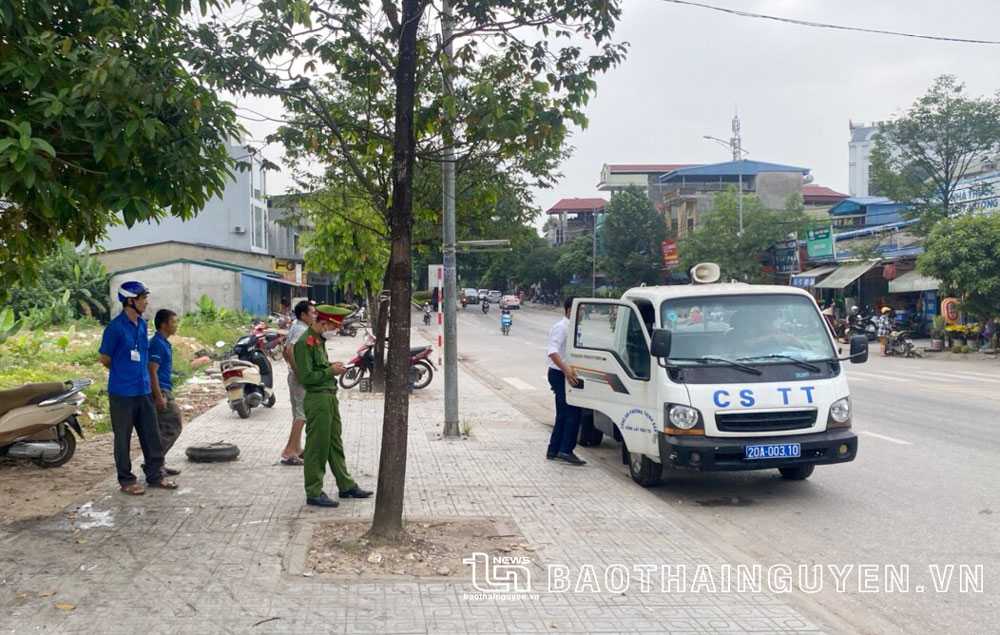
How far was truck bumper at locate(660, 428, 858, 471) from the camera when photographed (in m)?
7.71

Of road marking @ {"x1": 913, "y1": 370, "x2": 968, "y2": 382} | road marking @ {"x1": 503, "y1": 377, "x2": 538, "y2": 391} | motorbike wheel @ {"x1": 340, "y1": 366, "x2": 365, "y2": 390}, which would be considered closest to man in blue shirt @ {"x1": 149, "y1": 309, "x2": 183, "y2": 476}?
motorbike wheel @ {"x1": 340, "y1": 366, "x2": 365, "y2": 390}

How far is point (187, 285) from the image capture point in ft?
113

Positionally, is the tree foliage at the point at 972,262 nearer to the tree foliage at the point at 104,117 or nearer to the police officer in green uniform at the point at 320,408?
the police officer in green uniform at the point at 320,408

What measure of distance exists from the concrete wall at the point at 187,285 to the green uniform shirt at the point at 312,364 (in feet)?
93.2

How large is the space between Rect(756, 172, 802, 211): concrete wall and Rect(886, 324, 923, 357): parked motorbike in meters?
48.6

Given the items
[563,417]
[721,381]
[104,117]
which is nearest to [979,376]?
[563,417]

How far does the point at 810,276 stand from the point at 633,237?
25788 mm

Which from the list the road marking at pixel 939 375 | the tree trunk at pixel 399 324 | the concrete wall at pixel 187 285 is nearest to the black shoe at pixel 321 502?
the tree trunk at pixel 399 324

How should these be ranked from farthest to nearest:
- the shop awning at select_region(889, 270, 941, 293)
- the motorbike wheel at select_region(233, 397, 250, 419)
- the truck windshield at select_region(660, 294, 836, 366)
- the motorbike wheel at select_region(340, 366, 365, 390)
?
the shop awning at select_region(889, 270, 941, 293)
the motorbike wheel at select_region(340, 366, 365, 390)
the motorbike wheel at select_region(233, 397, 250, 419)
the truck windshield at select_region(660, 294, 836, 366)

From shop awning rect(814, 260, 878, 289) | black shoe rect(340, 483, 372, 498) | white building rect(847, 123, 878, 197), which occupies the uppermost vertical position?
white building rect(847, 123, 878, 197)

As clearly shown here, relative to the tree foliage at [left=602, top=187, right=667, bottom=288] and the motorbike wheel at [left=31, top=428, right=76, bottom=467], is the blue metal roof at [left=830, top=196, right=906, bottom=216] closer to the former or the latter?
the tree foliage at [left=602, top=187, right=667, bottom=288]

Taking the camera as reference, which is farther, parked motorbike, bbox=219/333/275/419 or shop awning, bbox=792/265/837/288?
shop awning, bbox=792/265/837/288

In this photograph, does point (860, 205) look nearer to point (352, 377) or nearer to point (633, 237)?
point (633, 237)

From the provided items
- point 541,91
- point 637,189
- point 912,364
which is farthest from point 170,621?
point 637,189
